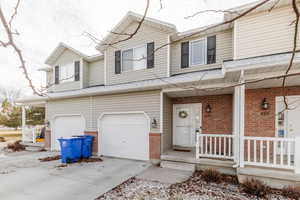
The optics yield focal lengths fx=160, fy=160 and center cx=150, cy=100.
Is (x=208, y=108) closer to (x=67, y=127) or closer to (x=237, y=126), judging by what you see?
(x=237, y=126)

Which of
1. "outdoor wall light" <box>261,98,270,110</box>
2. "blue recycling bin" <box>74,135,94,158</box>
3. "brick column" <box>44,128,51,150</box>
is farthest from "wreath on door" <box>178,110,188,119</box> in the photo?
"brick column" <box>44,128,51,150</box>

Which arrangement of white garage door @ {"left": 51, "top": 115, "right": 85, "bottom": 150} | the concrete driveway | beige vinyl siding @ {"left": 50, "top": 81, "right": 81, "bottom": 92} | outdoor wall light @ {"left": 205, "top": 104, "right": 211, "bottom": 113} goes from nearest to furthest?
the concrete driveway
outdoor wall light @ {"left": 205, "top": 104, "right": 211, "bottom": 113}
white garage door @ {"left": 51, "top": 115, "right": 85, "bottom": 150}
beige vinyl siding @ {"left": 50, "top": 81, "right": 81, "bottom": 92}

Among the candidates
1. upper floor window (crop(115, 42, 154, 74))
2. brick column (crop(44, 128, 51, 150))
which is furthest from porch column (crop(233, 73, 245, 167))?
brick column (crop(44, 128, 51, 150))

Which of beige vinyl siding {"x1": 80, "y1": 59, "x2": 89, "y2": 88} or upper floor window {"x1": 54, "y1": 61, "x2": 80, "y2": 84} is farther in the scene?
upper floor window {"x1": 54, "y1": 61, "x2": 80, "y2": 84}

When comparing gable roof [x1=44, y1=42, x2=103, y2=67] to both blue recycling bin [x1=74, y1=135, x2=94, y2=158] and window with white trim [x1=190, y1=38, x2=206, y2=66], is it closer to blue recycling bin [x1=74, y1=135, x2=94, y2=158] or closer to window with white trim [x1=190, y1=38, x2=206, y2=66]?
blue recycling bin [x1=74, y1=135, x2=94, y2=158]

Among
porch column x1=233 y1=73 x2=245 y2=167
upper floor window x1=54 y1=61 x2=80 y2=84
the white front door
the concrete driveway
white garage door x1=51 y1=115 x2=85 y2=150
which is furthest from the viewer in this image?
upper floor window x1=54 y1=61 x2=80 y2=84

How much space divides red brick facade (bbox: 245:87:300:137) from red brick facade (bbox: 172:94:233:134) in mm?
687

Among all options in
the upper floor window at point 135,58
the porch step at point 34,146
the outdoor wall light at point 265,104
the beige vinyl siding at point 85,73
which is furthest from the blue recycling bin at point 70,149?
the outdoor wall light at point 265,104

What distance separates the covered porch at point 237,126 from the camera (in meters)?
4.88

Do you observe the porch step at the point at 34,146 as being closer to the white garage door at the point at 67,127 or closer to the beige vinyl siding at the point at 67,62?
the white garage door at the point at 67,127

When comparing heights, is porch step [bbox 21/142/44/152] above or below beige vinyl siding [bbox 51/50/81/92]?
below

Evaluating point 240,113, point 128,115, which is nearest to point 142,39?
point 128,115

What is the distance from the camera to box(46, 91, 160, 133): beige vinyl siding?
697 centimetres

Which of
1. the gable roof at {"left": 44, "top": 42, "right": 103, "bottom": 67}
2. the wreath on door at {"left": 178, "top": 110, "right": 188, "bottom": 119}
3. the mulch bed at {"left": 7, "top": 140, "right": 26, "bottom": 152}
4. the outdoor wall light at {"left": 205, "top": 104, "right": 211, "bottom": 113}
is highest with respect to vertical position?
the gable roof at {"left": 44, "top": 42, "right": 103, "bottom": 67}
